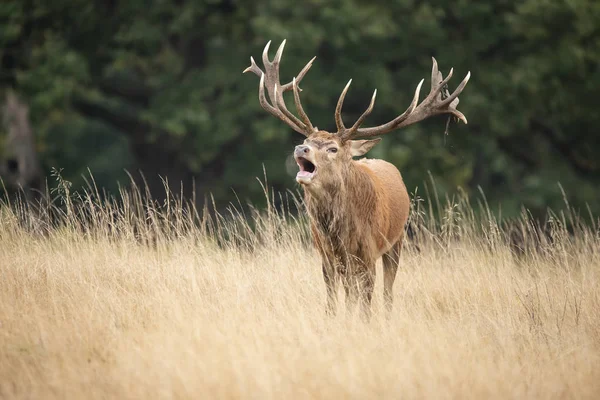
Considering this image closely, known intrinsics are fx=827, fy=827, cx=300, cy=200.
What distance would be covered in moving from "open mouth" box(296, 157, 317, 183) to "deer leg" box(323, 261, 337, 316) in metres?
0.71

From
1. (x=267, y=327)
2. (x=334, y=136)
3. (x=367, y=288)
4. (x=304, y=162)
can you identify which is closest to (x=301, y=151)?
(x=304, y=162)

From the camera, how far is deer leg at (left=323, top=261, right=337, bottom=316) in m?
5.75

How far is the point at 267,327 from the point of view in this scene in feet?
16.5

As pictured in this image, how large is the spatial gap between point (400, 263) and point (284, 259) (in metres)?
1.26

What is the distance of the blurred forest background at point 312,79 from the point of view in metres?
14.9

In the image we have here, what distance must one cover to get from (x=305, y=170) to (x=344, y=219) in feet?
1.56

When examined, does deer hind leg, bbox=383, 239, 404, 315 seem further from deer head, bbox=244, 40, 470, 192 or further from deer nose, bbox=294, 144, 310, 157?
deer nose, bbox=294, 144, 310, 157

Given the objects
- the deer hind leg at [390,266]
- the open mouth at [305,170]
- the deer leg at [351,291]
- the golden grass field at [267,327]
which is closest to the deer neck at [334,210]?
the open mouth at [305,170]

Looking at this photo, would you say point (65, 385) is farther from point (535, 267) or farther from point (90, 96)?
point (90, 96)

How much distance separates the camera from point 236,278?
6125mm

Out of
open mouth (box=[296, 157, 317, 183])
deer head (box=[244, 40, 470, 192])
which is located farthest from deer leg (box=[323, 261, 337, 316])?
open mouth (box=[296, 157, 317, 183])

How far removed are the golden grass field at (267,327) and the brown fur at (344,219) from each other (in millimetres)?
226

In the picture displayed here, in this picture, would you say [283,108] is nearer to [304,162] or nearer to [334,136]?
[334,136]

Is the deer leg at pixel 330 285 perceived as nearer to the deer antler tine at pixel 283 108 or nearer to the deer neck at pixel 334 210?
the deer neck at pixel 334 210
